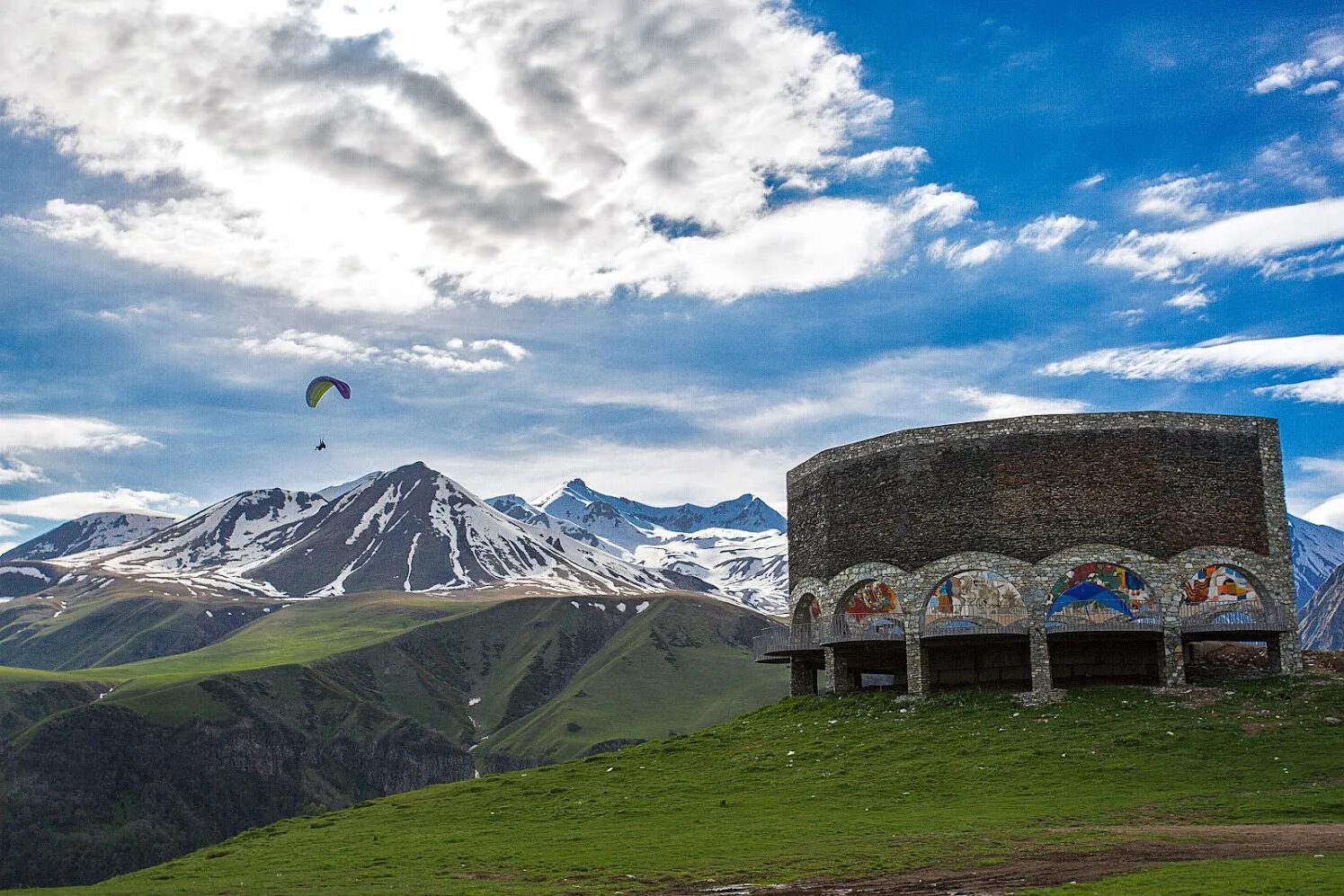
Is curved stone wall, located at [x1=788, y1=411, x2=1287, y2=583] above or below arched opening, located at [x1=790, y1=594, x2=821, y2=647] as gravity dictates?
above

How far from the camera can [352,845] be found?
128ft

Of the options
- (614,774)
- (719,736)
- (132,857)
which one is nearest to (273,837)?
(614,774)

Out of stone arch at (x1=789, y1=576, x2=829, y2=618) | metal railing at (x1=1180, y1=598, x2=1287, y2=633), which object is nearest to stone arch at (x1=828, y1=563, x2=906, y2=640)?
stone arch at (x1=789, y1=576, x2=829, y2=618)

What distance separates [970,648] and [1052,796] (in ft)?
65.0

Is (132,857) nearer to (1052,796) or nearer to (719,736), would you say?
(719,736)

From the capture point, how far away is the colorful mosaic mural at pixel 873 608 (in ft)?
189

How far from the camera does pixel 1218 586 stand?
178 feet

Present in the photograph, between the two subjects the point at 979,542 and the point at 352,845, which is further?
the point at 979,542

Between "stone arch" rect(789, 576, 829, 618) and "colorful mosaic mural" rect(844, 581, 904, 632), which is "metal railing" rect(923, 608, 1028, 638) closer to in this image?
"colorful mosaic mural" rect(844, 581, 904, 632)

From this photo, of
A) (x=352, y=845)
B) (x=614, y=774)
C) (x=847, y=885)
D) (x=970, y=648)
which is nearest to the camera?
(x=847, y=885)

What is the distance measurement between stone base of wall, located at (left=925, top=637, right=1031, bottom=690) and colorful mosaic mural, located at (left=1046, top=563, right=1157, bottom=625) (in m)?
3.01

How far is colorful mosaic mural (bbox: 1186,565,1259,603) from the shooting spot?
2119 inches

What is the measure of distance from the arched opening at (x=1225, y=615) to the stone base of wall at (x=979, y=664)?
7.20 metres

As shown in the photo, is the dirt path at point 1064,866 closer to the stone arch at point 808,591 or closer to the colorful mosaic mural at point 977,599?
the colorful mosaic mural at point 977,599
